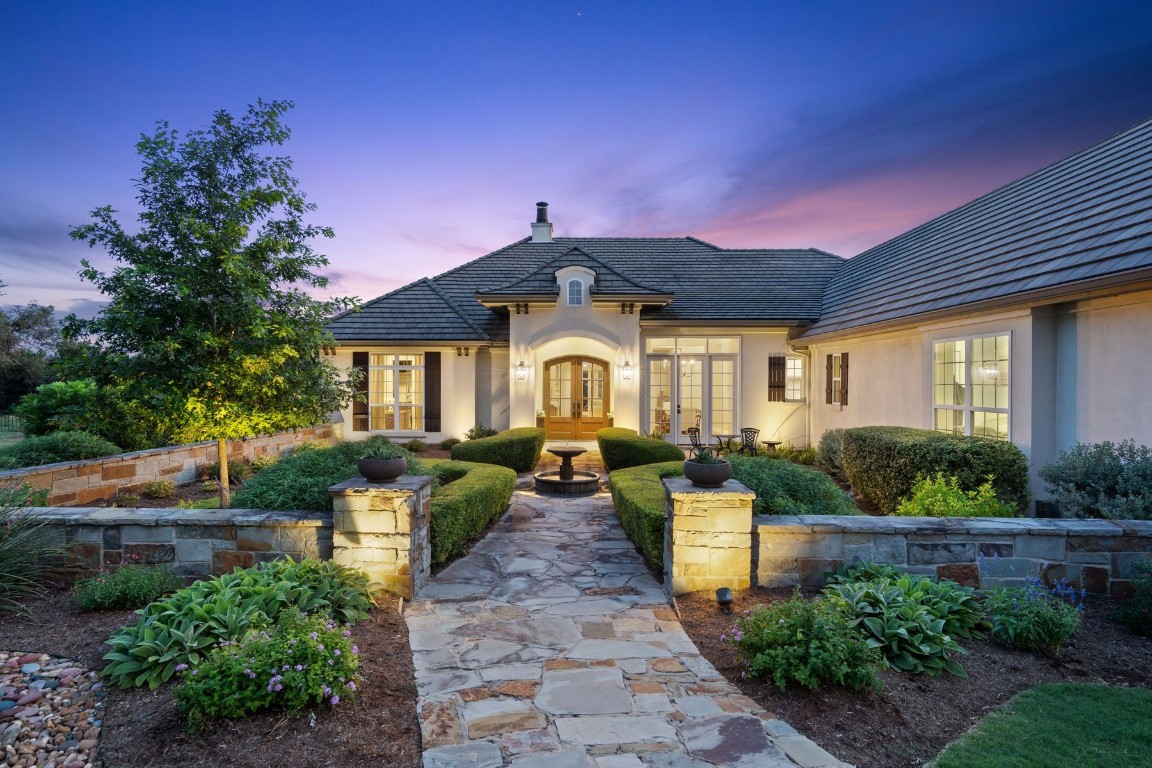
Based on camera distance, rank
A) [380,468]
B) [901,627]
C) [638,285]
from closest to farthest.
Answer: [901,627] < [380,468] < [638,285]

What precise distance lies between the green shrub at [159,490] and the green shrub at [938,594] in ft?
30.4

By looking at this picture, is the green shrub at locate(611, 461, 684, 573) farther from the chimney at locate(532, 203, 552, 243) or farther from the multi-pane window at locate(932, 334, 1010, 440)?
the chimney at locate(532, 203, 552, 243)

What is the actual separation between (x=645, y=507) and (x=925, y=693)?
2767mm

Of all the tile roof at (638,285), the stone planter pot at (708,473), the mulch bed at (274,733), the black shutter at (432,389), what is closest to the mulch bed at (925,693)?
the stone planter pot at (708,473)

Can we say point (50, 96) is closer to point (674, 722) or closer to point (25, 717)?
point (25, 717)

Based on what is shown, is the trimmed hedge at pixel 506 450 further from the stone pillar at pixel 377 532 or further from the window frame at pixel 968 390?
the window frame at pixel 968 390

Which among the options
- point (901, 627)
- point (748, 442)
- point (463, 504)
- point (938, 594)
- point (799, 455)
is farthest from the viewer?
point (799, 455)

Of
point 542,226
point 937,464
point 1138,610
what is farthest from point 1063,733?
point 542,226

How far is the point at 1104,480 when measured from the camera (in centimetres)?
A: 572

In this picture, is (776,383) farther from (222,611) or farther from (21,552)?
(21,552)

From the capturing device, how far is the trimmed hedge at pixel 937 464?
22.9 feet

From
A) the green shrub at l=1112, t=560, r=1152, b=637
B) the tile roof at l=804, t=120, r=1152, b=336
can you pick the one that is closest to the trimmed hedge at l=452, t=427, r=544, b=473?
the tile roof at l=804, t=120, r=1152, b=336

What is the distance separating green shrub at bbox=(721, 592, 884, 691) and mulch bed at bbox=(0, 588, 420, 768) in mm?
2033

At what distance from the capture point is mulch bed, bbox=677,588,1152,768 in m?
2.67
